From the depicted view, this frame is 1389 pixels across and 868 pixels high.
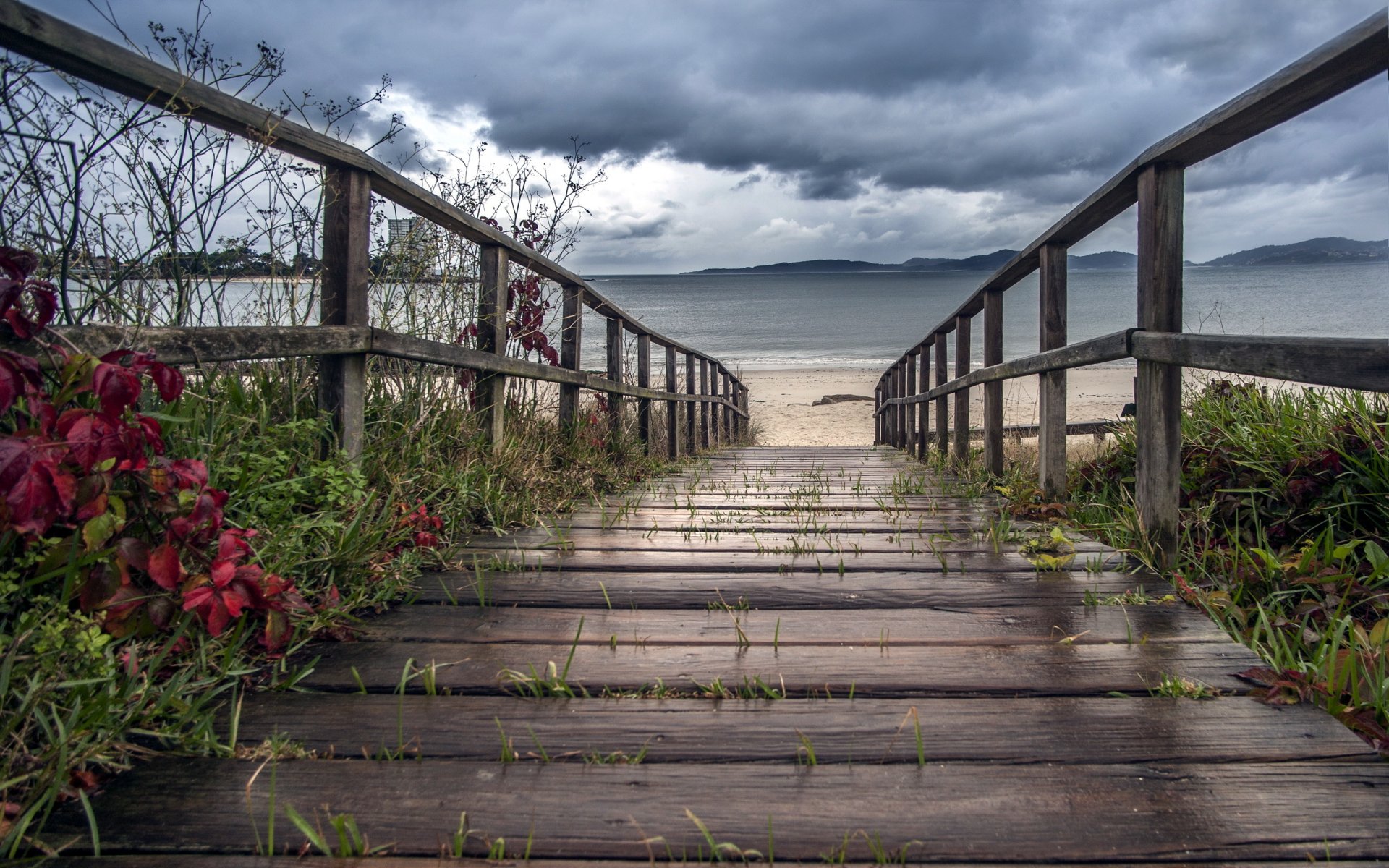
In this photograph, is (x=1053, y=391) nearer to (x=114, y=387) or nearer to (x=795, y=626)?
(x=795, y=626)

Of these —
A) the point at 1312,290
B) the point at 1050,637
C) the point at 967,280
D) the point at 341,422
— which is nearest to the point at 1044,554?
the point at 1050,637

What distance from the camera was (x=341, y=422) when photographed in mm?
2707

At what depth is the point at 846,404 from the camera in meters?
20.8

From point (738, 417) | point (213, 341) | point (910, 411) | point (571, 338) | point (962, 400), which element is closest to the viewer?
point (213, 341)

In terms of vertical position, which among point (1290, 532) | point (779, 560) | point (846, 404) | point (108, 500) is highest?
point (846, 404)

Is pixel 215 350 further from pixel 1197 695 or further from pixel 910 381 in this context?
pixel 910 381

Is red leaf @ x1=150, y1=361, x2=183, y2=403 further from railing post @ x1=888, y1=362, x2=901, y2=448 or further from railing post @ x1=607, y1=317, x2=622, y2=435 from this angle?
railing post @ x1=888, y1=362, x2=901, y2=448

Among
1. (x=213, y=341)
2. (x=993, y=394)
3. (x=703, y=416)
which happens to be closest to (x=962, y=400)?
(x=993, y=394)

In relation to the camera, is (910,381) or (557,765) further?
(910,381)

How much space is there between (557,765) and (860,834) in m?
0.52

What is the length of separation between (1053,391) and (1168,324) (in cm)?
111

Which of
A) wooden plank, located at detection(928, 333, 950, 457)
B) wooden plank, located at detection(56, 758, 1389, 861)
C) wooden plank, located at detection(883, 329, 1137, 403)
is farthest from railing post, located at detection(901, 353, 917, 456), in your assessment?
wooden plank, located at detection(56, 758, 1389, 861)

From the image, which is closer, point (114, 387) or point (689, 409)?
point (114, 387)

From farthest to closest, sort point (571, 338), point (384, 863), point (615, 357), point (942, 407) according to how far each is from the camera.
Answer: point (942, 407) < point (615, 357) < point (571, 338) < point (384, 863)
